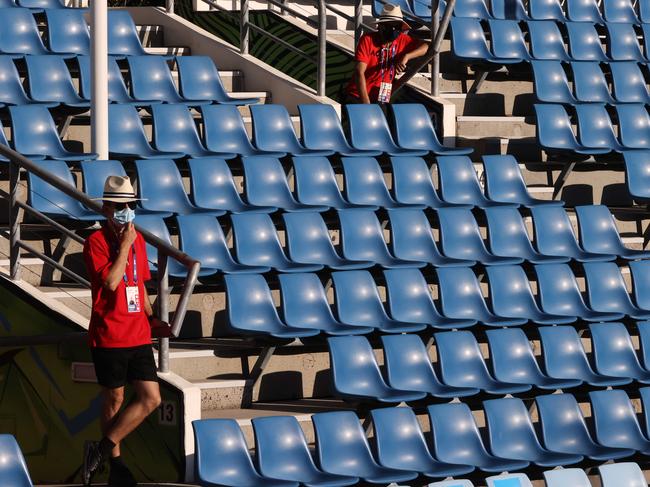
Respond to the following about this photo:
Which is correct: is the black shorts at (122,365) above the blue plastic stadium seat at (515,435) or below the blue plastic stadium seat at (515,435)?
above

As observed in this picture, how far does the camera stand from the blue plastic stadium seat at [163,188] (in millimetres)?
7461

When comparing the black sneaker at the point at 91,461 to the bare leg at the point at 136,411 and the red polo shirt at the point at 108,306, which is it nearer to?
the bare leg at the point at 136,411

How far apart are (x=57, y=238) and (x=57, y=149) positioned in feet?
2.16

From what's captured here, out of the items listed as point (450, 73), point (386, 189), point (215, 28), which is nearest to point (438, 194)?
point (386, 189)

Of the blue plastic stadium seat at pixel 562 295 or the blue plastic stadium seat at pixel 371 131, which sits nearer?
the blue plastic stadium seat at pixel 562 295

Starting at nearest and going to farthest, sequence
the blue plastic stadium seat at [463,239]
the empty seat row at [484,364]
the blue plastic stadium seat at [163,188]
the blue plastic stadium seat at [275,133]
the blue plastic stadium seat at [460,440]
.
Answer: the blue plastic stadium seat at [460,440]
the empty seat row at [484,364]
the blue plastic stadium seat at [163,188]
the blue plastic stadium seat at [463,239]
the blue plastic stadium seat at [275,133]

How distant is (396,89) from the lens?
9.01m

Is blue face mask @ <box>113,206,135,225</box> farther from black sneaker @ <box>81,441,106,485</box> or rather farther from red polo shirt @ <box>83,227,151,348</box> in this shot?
black sneaker @ <box>81,441,106,485</box>

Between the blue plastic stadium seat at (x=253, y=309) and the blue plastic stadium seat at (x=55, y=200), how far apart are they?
81cm

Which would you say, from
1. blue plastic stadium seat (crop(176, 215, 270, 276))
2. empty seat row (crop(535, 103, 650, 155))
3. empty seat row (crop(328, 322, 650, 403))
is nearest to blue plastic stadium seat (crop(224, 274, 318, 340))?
blue plastic stadium seat (crop(176, 215, 270, 276))

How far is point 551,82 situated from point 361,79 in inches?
61.1

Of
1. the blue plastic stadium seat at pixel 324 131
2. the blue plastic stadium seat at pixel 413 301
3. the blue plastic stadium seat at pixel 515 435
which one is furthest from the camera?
the blue plastic stadium seat at pixel 324 131

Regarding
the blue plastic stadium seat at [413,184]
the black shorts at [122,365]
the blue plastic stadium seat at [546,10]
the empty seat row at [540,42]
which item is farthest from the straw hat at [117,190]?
the blue plastic stadium seat at [546,10]

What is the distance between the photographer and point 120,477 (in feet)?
18.8
